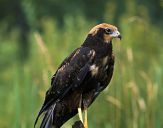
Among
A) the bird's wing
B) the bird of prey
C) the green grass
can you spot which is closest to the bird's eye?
the bird of prey

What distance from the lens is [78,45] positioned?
10.1m

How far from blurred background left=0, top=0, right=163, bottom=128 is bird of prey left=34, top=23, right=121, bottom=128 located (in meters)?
0.58

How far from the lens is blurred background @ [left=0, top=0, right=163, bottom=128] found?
22.7ft

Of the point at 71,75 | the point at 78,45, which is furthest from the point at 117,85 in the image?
the point at 78,45

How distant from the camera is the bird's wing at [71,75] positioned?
582 cm

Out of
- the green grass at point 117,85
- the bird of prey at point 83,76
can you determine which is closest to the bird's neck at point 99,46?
the bird of prey at point 83,76

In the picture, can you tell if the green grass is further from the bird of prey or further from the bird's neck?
the bird's neck

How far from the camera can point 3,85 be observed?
1262cm

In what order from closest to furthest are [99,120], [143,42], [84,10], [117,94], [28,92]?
[28,92], [117,94], [99,120], [143,42], [84,10]

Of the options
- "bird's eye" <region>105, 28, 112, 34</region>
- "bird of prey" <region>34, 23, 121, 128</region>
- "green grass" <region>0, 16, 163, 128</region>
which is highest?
"green grass" <region>0, 16, 163, 128</region>

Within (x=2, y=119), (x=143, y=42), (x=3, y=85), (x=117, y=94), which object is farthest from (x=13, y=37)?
(x=117, y=94)

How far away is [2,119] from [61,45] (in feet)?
10.5

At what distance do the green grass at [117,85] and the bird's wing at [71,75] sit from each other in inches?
22.7

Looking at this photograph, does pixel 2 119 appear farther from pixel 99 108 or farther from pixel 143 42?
pixel 143 42
